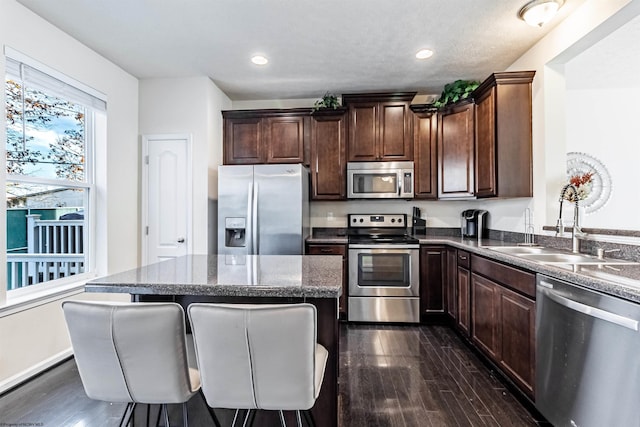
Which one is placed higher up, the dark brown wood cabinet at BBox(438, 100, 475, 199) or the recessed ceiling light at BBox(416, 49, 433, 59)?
the recessed ceiling light at BBox(416, 49, 433, 59)

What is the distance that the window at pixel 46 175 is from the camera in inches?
92.6

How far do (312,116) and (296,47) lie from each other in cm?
100

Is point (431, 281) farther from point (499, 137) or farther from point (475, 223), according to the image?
point (499, 137)

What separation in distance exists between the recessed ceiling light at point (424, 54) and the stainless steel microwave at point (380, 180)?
1131mm

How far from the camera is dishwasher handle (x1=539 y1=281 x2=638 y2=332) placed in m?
1.28

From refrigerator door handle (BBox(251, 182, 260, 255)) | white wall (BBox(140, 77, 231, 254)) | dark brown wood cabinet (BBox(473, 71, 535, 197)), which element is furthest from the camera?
white wall (BBox(140, 77, 231, 254))

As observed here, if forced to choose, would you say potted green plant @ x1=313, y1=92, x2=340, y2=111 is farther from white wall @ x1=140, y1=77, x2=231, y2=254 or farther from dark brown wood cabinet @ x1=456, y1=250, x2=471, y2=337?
dark brown wood cabinet @ x1=456, y1=250, x2=471, y2=337

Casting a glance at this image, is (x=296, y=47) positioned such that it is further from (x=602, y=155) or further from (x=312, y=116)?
(x=602, y=155)

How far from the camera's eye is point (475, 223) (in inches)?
141

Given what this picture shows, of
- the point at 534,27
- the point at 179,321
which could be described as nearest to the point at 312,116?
the point at 534,27

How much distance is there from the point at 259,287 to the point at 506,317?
5.79 feet

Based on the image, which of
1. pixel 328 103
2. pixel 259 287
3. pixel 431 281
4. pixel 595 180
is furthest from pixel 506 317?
pixel 328 103

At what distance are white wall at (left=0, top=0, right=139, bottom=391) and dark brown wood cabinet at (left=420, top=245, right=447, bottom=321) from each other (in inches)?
122

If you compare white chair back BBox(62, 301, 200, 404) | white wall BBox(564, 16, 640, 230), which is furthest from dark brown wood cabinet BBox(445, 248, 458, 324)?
white chair back BBox(62, 301, 200, 404)
